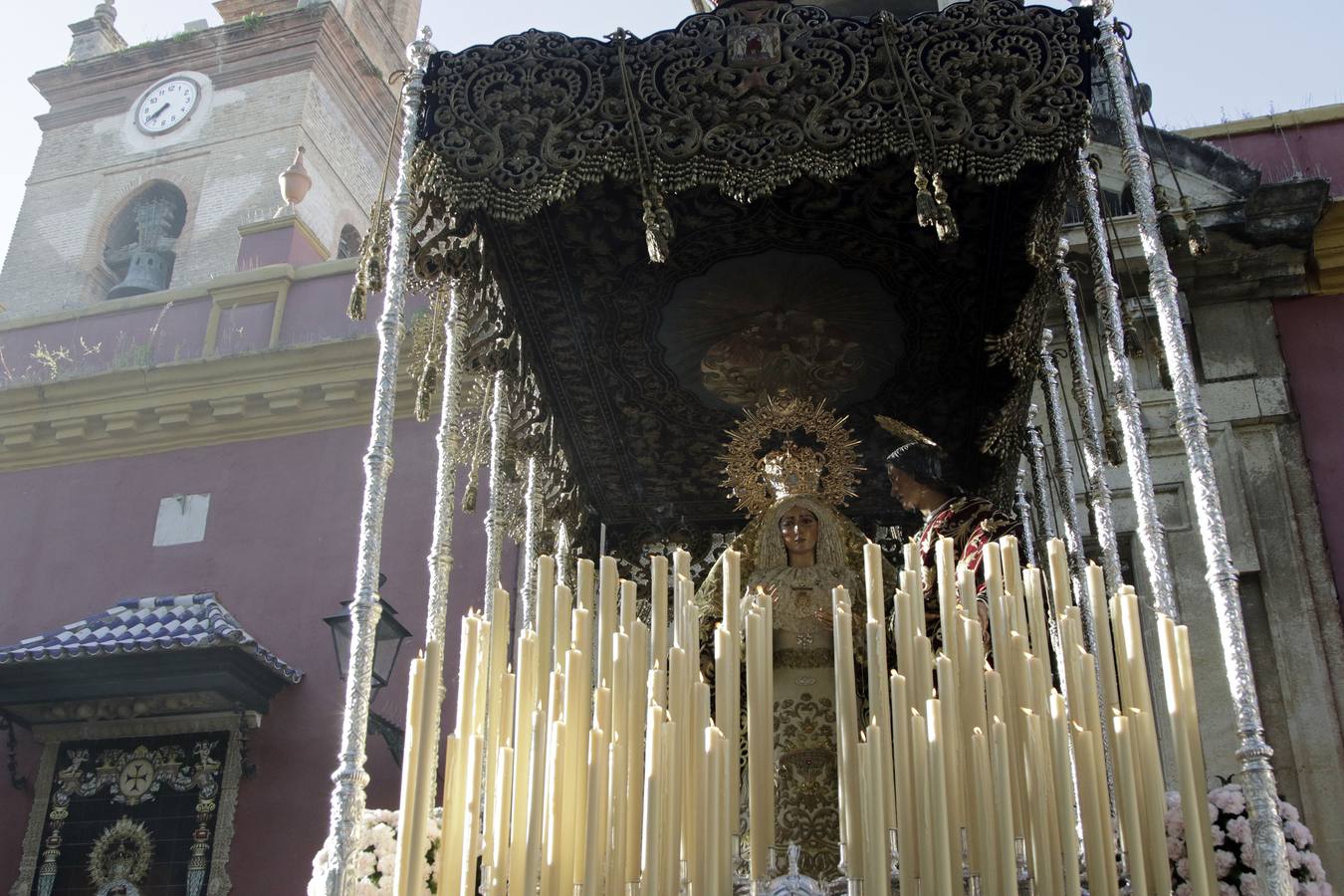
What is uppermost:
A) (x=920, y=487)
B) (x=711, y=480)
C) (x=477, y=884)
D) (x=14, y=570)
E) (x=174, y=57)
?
(x=174, y=57)

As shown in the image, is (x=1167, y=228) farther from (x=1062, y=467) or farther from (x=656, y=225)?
(x=656, y=225)

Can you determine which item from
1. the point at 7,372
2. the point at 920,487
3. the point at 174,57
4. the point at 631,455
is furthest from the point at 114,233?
the point at 920,487

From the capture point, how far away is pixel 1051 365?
19.6 ft

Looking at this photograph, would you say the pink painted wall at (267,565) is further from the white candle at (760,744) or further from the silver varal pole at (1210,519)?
the silver varal pole at (1210,519)

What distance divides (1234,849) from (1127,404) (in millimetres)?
1405

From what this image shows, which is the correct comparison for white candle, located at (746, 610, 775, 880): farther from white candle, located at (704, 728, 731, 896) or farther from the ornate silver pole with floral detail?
the ornate silver pole with floral detail

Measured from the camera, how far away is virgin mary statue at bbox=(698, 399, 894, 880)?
5039 millimetres

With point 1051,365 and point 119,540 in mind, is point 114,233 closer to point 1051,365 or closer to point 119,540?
point 119,540

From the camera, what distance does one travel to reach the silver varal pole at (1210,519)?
11.4ft

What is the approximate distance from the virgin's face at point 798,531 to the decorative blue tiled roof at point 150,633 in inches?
160

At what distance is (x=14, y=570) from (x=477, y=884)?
7.44m

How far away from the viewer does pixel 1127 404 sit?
4578 millimetres

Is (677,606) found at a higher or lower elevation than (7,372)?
lower

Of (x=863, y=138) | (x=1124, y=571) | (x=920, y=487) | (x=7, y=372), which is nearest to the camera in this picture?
(x=863, y=138)
